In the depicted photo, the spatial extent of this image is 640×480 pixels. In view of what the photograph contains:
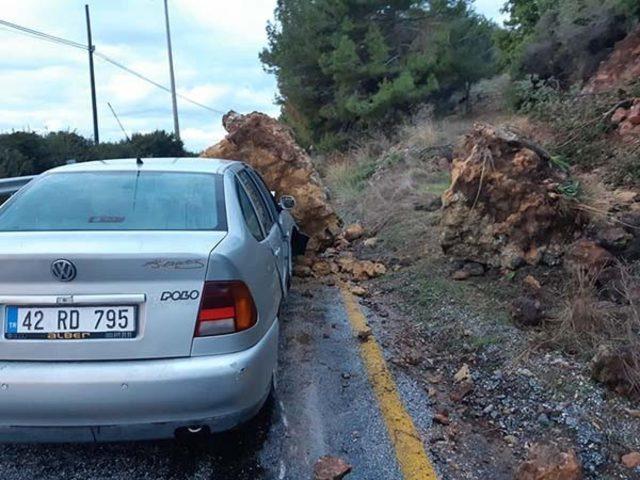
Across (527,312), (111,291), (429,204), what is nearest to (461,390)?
(527,312)

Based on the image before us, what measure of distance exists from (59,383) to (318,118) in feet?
69.7

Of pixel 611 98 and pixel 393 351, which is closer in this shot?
pixel 393 351

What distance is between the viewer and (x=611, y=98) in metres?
10.1

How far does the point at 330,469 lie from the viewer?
9.96 ft

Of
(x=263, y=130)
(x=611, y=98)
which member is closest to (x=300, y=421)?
(x=263, y=130)

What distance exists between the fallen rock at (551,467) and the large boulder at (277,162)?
5.42 m

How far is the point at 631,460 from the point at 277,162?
6029 millimetres

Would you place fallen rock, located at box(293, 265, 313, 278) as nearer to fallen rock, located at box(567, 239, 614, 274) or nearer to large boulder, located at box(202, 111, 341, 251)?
large boulder, located at box(202, 111, 341, 251)

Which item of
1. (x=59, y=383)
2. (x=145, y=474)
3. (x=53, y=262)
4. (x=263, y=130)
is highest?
(x=263, y=130)

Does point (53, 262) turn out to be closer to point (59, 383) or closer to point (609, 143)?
point (59, 383)

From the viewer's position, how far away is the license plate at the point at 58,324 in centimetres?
273

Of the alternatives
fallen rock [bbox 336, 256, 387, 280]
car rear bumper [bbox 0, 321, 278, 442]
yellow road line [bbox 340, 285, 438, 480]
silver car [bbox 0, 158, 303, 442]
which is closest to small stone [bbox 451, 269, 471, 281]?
fallen rock [bbox 336, 256, 387, 280]

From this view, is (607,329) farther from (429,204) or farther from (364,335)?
(429,204)

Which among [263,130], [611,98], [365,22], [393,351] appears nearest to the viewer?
[393,351]
